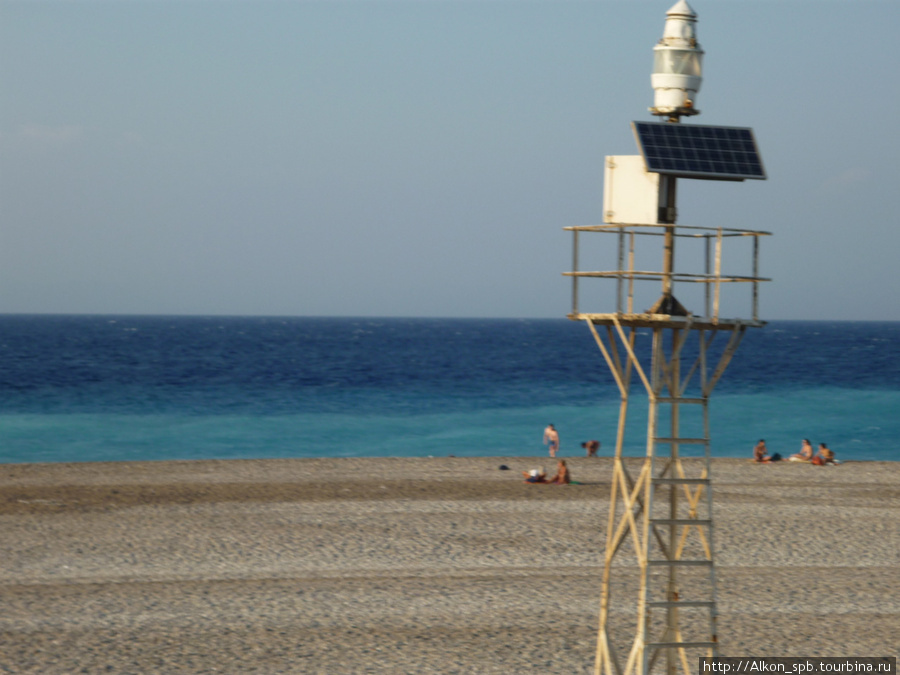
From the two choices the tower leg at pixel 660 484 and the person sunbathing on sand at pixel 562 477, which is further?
the person sunbathing on sand at pixel 562 477

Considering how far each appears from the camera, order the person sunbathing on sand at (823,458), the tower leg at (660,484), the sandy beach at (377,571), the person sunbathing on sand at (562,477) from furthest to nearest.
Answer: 1. the person sunbathing on sand at (823,458)
2. the person sunbathing on sand at (562,477)
3. the sandy beach at (377,571)
4. the tower leg at (660,484)

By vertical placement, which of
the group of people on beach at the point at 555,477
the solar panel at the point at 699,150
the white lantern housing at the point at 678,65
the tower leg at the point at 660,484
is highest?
the white lantern housing at the point at 678,65

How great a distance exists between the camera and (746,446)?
54.7 m

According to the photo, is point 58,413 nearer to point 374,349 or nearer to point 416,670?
point 416,670

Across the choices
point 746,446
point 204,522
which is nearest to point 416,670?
point 204,522

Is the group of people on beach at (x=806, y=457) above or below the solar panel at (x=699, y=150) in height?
below

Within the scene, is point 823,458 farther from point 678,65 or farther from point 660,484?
point 678,65

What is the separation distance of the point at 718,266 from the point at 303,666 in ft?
28.7

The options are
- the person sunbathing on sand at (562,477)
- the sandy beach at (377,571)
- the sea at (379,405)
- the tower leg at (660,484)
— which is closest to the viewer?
the tower leg at (660,484)

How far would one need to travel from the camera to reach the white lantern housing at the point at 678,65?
12.4 metres

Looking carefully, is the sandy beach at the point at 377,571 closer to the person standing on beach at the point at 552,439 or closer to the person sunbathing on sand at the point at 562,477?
the person sunbathing on sand at the point at 562,477

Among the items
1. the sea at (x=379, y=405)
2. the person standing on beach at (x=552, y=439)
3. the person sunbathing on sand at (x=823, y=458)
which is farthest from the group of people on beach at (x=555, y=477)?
the sea at (x=379, y=405)

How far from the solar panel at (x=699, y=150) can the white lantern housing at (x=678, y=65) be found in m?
0.31

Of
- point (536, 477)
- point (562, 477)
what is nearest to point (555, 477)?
point (562, 477)
